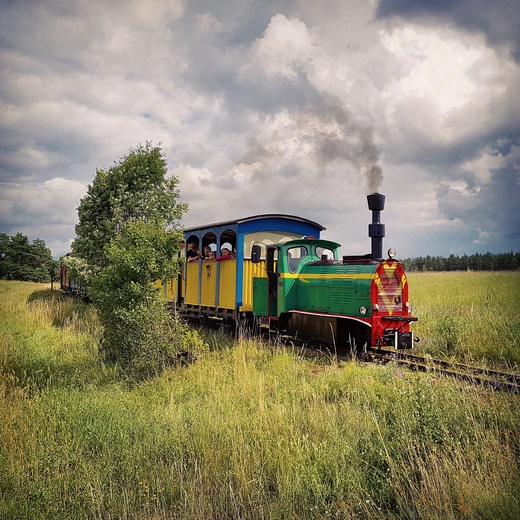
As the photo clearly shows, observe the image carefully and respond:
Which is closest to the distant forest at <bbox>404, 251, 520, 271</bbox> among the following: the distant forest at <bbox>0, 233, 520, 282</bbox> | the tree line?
the distant forest at <bbox>0, 233, 520, 282</bbox>

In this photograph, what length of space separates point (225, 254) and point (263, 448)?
870cm

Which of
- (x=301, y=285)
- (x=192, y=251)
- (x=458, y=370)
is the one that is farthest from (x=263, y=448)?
(x=192, y=251)

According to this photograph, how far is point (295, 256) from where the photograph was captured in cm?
1152

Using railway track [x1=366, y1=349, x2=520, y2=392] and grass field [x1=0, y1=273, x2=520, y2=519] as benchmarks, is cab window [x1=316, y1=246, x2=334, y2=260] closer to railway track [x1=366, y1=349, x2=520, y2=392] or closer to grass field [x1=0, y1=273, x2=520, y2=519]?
railway track [x1=366, y1=349, x2=520, y2=392]

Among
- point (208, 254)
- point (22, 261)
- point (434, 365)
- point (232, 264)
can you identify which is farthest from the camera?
point (22, 261)

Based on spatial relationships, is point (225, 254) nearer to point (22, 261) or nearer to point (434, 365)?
point (434, 365)

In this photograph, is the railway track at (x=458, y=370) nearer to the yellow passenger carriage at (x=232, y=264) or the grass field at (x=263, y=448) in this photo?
the grass field at (x=263, y=448)

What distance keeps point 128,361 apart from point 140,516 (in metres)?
5.08

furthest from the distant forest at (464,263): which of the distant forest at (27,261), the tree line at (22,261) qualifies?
the tree line at (22,261)

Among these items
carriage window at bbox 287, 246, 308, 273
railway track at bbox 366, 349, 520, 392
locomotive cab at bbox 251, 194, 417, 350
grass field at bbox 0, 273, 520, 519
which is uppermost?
carriage window at bbox 287, 246, 308, 273

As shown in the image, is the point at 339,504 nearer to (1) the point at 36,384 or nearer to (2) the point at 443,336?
(1) the point at 36,384

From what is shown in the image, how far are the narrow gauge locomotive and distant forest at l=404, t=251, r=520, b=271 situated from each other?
57.6 m

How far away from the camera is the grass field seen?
3.98 meters

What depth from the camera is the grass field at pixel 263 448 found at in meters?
3.98
